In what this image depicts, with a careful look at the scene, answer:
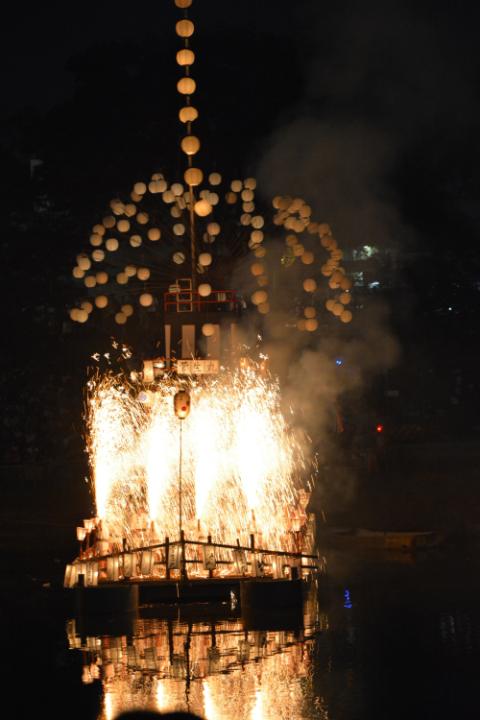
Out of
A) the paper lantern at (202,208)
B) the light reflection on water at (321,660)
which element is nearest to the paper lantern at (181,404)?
the light reflection on water at (321,660)

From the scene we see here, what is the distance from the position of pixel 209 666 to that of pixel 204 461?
5.91 m

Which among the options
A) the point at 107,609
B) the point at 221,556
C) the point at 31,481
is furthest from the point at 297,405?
the point at 107,609

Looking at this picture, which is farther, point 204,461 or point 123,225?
point 123,225

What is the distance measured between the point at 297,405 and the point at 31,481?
735 cm

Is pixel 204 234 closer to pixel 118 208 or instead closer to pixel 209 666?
pixel 118 208

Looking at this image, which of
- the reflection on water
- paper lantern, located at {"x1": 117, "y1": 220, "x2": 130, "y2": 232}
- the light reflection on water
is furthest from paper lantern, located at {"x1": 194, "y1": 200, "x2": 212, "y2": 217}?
the reflection on water

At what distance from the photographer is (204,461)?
44.5ft

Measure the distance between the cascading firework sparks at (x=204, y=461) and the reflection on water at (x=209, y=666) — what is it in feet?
9.64

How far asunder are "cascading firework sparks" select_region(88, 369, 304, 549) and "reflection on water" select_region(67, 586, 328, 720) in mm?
2938

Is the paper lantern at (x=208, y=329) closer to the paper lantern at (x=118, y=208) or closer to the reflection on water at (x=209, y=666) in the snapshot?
the paper lantern at (x=118, y=208)

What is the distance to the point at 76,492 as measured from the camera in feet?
68.2

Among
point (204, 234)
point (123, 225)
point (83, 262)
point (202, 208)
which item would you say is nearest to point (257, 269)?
point (204, 234)

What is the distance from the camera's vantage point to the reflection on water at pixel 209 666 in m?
6.66

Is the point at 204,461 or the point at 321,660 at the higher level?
the point at 204,461
